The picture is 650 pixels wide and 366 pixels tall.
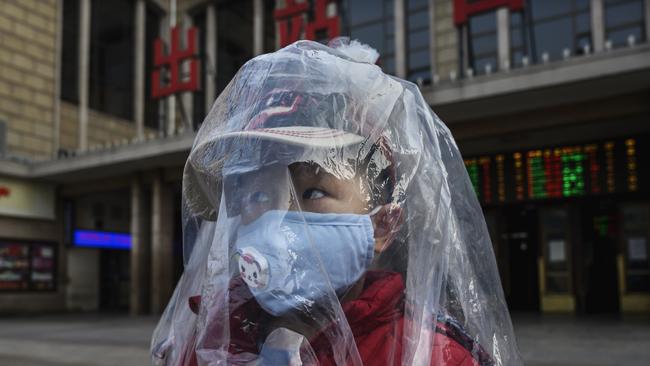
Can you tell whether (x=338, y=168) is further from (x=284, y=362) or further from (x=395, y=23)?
(x=395, y=23)

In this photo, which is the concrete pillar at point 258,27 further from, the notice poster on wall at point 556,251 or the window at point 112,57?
the notice poster on wall at point 556,251

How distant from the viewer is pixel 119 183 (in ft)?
55.1

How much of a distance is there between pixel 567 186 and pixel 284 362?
12.1 meters

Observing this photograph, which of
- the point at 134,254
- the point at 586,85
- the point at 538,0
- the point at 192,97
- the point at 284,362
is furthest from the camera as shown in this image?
the point at 192,97

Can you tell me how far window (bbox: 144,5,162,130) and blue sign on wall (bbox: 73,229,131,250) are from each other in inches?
161

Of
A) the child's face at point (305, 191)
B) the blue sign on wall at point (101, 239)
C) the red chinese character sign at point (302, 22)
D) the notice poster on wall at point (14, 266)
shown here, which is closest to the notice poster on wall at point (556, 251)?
the red chinese character sign at point (302, 22)

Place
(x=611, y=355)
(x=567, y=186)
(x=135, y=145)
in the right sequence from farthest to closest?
(x=135, y=145)
(x=567, y=186)
(x=611, y=355)

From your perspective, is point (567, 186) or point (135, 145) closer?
point (567, 186)

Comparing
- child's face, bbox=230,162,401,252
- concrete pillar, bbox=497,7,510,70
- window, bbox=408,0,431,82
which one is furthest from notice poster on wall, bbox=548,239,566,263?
child's face, bbox=230,162,401,252

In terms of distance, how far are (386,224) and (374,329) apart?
24 cm

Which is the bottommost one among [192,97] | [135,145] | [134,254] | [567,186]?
[134,254]

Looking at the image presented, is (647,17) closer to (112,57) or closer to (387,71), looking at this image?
(387,71)

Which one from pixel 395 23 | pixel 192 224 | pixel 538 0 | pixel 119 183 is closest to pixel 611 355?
pixel 192 224

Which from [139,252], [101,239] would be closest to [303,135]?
[139,252]
